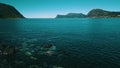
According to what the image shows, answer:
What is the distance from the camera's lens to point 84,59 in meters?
38.2

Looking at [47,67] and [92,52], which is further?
[92,52]

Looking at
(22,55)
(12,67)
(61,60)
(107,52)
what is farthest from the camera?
(107,52)

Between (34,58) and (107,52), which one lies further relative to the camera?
(107,52)

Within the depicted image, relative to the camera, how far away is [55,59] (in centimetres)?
3778

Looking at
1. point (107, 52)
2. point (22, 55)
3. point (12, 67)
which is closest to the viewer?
point (12, 67)

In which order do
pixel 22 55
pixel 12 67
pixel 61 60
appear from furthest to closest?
pixel 22 55 → pixel 61 60 → pixel 12 67

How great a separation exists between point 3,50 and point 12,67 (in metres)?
12.9

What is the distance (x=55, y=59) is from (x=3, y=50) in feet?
54.5

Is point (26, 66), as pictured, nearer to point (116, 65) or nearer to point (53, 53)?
point (53, 53)

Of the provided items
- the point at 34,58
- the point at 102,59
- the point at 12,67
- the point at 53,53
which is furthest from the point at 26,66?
the point at 102,59

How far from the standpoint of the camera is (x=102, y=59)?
38.0m

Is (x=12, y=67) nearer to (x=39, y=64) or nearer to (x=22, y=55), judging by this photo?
(x=39, y=64)

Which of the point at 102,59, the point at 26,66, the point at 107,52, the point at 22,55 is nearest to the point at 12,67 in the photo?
the point at 26,66

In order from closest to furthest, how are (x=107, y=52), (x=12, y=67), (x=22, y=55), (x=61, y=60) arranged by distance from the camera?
(x=12, y=67)
(x=61, y=60)
(x=22, y=55)
(x=107, y=52)
